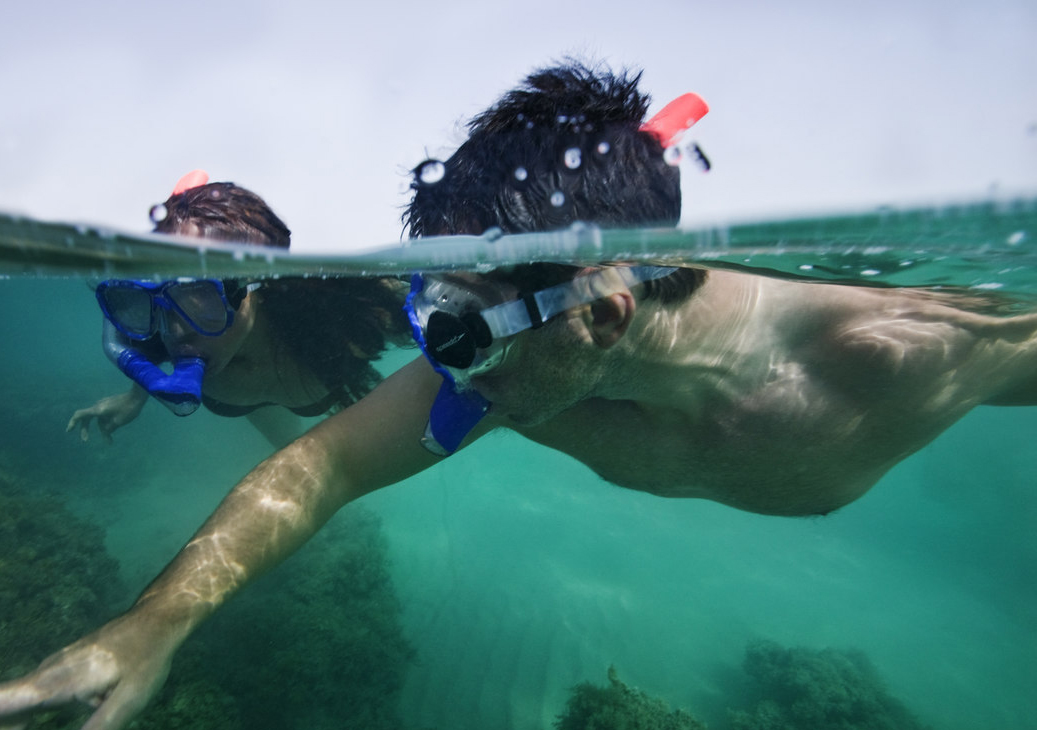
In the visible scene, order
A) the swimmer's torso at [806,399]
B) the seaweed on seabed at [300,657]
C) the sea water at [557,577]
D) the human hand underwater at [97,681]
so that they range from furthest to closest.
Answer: the sea water at [557,577] → the seaweed on seabed at [300,657] → the swimmer's torso at [806,399] → the human hand underwater at [97,681]

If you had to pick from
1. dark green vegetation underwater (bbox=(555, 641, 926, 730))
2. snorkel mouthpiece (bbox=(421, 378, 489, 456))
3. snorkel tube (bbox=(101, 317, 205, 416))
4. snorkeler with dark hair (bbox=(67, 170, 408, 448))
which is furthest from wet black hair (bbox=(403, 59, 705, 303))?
dark green vegetation underwater (bbox=(555, 641, 926, 730))

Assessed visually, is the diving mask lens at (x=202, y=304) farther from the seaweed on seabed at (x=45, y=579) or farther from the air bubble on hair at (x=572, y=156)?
the seaweed on seabed at (x=45, y=579)

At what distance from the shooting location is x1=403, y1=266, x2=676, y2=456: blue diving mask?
2555mm

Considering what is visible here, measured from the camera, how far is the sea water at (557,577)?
7977 mm

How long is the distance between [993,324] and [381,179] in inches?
160

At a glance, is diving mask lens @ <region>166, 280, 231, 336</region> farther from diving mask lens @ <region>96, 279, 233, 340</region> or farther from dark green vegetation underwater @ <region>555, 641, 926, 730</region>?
dark green vegetation underwater @ <region>555, 641, 926, 730</region>

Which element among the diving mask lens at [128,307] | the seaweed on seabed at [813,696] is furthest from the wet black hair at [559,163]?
the seaweed on seabed at [813,696]

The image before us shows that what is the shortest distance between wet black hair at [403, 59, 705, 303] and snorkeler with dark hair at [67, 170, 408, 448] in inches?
93.8

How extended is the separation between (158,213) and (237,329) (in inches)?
68.6

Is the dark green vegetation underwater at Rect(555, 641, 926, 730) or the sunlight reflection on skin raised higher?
the sunlight reflection on skin

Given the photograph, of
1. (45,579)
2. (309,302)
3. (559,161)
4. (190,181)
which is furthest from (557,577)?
(559,161)

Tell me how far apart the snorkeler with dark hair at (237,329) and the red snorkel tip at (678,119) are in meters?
3.18

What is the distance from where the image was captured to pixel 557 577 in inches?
589

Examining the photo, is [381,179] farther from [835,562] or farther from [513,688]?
[835,562]
